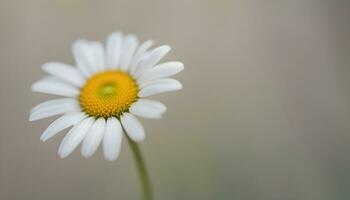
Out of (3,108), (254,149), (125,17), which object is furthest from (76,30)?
(254,149)

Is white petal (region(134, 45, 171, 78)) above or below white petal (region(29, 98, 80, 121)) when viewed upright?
above

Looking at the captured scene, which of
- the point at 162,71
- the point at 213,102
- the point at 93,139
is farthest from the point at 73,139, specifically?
the point at 213,102

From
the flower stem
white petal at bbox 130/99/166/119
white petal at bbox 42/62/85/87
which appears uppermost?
white petal at bbox 42/62/85/87

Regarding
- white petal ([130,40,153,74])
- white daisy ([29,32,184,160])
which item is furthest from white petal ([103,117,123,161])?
white petal ([130,40,153,74])

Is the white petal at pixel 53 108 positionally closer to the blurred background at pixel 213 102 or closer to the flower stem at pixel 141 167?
the flower stem at pixel 141 167

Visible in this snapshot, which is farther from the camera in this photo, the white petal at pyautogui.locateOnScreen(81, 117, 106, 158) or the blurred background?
the blurred background

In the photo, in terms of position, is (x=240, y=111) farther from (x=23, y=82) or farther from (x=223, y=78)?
(x=23, y=82)

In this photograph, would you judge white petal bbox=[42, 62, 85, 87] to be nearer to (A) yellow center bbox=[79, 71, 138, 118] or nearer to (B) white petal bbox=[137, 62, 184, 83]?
(A) yellow center bbox=[79, 71, 138, 118]
